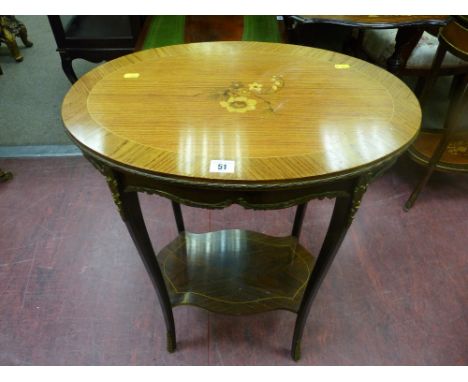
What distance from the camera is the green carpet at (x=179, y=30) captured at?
5.38ft

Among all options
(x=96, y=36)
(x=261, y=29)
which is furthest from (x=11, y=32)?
(x=261, y=29)

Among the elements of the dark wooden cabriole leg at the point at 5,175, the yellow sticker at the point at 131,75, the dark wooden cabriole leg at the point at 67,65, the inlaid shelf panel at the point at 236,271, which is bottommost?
the dark wooden cabriole leg at the point at 5,175

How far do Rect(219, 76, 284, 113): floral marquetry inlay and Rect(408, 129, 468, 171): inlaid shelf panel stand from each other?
88 centimetres

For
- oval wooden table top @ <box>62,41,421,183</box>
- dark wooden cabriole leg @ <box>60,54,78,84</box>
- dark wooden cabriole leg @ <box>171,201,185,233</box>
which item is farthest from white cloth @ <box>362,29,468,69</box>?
dark wooden cabriole leg @ <box>60,54,78,84</box>

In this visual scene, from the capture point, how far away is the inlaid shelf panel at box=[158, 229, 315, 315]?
99cm

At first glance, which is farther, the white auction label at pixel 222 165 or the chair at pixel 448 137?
the chair at pixel 448 137

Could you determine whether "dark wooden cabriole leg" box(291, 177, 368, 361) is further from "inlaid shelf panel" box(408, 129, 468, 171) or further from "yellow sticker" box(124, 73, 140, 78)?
"inlaid shelf panel" box(408, 129, 468, 171)

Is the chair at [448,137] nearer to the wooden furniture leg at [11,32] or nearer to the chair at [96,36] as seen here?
the chair at [96,36]

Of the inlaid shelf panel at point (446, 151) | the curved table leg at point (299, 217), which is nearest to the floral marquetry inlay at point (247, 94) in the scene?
the curved table leg at point (299, 217)

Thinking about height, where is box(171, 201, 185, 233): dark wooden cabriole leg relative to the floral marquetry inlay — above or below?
below

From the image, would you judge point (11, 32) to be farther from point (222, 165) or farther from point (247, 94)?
point (222, 165)

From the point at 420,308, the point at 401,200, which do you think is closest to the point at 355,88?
the point at 420,308

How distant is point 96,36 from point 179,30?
0.40 m

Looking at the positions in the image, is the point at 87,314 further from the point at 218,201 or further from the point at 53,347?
the point at 218,201
